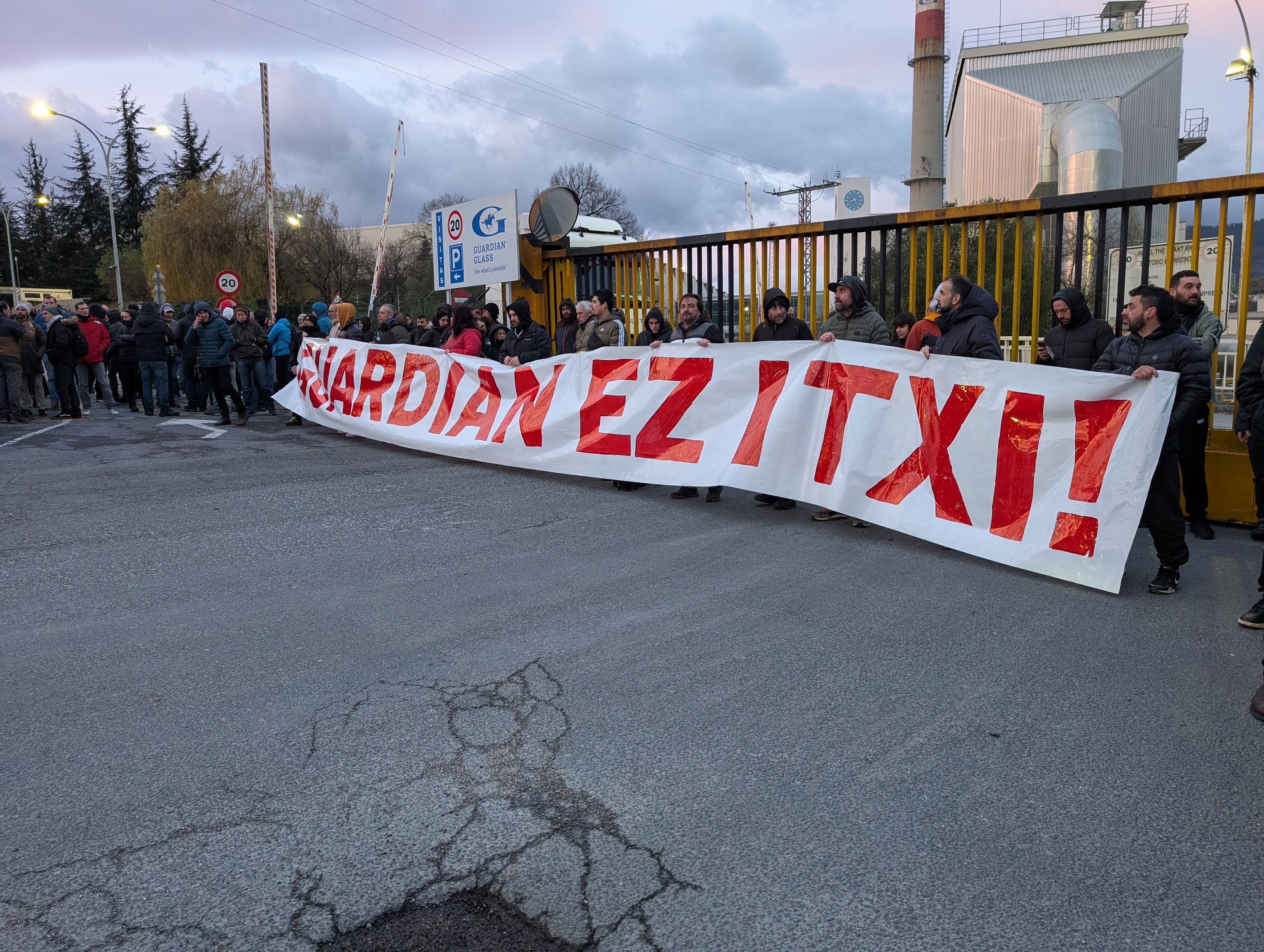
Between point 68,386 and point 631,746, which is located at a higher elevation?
point 68,386

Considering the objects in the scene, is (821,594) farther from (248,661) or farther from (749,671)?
(248,661)

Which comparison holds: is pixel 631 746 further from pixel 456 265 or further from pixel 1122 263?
pixel 456 265

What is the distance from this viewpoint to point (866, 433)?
6.87m

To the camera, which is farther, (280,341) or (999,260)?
(280,341)

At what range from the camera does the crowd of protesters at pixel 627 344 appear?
577 cm

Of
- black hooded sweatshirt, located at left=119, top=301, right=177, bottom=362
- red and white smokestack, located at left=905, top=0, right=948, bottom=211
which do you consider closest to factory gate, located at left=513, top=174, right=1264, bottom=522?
black hooded sweatshirt, located at left=119, top=301, right=177, bottom=362

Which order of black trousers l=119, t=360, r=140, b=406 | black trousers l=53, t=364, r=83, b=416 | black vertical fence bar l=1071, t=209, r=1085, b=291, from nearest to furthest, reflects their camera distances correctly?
1. black vertical fence bar l=1071, t=209, r=1085, b=291
2. black trousers l=53, t=364, r=83, b=416
3. black trousers l=119, t=360, r=140, b=406

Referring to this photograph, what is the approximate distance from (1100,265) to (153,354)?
13.8 meters

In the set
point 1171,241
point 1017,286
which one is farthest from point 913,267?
point 1171,241

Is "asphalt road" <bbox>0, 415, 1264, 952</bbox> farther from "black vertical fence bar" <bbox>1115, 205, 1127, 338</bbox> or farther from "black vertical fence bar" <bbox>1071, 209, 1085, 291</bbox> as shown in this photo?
"black vertical fence bar" <bbox>1071, 209, 1085, 291</bbox>

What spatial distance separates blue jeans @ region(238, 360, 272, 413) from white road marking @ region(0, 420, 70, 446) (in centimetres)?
261

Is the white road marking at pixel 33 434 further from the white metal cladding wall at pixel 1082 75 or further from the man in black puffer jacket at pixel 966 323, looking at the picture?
the white metal cladding wall at pixel 1082 75

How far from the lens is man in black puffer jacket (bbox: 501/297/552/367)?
10180 millimetres

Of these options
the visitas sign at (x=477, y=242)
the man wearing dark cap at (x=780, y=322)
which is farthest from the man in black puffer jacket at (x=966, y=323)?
the visitas sign at (x=477, y=242)
